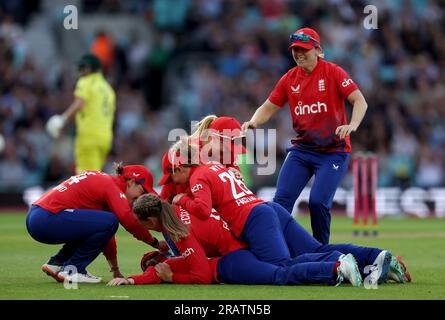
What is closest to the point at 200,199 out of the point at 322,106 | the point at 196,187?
the point at 196,187

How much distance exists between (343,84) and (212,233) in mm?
2632

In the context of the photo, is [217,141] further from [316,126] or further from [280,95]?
[280,95]

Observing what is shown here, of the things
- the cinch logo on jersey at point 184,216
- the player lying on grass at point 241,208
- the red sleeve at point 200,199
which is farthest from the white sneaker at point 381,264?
the cinch logo on jersey at point 184,216

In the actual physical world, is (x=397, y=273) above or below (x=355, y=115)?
below

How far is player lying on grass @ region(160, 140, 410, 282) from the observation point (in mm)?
9742

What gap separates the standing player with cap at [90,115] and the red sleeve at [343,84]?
6.29 meters

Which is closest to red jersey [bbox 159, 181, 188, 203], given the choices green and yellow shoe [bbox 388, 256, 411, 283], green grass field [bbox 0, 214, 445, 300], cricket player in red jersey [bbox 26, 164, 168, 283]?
cricket player in red jersey [bbox 26, 164, 168, 283]

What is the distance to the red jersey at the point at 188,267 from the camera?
9727 mm

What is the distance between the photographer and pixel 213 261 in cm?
1008

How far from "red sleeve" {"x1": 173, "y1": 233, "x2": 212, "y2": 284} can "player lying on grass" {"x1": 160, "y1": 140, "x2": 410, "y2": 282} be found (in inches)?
10.8

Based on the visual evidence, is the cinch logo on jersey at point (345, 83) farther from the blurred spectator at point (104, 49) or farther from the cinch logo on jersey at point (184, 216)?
the blurred spectator at point (104, 49)
